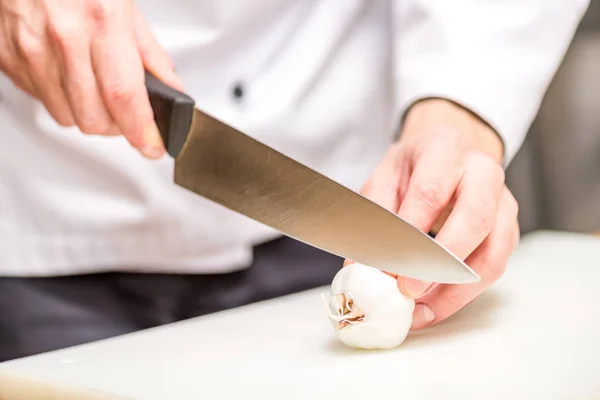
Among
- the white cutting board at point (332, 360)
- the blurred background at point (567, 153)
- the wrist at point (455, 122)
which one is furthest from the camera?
the blurred background at point (567, 153)

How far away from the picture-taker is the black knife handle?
73cm

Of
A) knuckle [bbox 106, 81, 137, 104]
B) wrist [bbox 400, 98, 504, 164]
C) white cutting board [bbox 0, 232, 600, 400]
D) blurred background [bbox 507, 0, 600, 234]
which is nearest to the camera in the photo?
white cutting board [bbox 0, 232, 600, 400]

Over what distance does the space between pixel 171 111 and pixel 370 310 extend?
248 mm

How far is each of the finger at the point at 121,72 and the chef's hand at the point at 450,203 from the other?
23 cm

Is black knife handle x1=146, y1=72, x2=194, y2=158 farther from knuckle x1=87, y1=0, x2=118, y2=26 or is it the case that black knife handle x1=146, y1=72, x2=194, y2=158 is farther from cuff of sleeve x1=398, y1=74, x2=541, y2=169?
cuff of sleeve x1=398, y1=74, x2=541, y2=169

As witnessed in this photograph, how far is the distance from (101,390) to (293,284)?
430 mm

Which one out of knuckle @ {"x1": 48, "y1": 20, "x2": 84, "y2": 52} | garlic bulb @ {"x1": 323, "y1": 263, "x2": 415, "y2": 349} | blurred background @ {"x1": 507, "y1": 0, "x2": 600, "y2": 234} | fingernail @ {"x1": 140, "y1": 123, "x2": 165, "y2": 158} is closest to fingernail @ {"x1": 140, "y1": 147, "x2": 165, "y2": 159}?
fingernail @ {"x1": 140, "y1": 123, "x2": 165, "y2": 158}

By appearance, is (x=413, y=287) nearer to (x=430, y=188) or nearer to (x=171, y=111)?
(x=430, y=188)

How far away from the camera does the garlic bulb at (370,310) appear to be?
69 cm

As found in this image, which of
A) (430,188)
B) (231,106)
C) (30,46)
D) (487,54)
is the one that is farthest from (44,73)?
(487,54)

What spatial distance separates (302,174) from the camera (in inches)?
28.1

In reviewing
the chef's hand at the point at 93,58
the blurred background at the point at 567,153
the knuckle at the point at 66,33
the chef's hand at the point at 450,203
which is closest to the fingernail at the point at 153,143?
the chef's hand at the point at 93,58

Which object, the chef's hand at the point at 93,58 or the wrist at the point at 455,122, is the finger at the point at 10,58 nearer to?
the chef's hand at the point at 93,58

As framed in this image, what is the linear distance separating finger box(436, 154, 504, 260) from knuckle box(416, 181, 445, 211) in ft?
0.05
